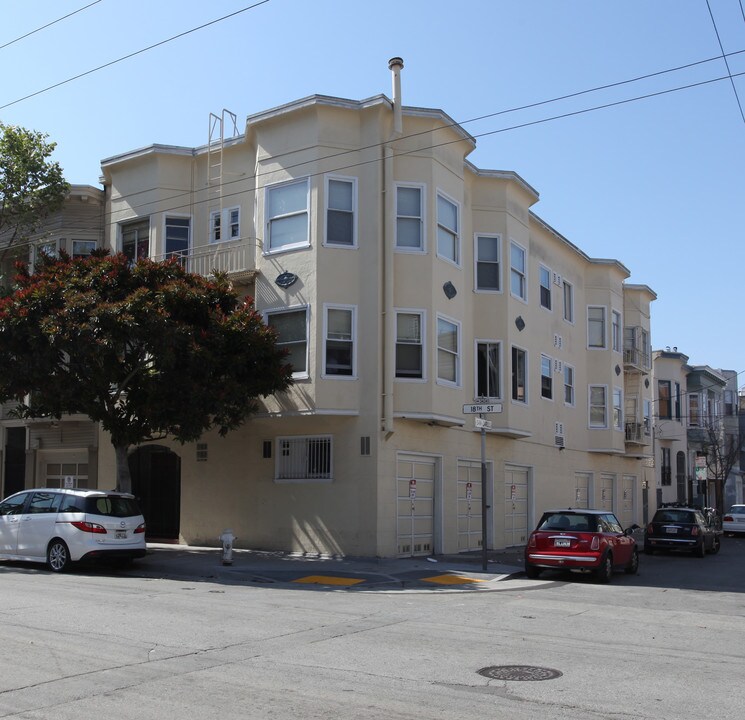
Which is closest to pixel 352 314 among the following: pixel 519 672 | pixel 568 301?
pixel 519 672

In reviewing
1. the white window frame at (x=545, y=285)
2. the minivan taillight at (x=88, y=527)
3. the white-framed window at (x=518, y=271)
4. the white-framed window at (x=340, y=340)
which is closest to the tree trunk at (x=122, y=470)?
the minivan taillight at (x=88, y=527)

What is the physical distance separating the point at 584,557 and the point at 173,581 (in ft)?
26.5

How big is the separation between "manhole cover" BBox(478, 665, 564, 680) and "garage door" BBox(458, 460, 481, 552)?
14.8 meters

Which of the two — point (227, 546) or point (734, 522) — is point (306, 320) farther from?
point (734, 522)

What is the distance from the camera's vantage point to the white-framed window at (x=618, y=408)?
3466 cm

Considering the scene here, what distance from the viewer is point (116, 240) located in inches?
983

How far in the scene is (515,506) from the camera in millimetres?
27328

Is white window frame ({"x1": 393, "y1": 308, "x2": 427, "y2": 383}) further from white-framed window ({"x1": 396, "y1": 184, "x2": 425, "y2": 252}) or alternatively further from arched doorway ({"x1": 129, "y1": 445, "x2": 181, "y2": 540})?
arched doorway ({"x1": 129, "y1": 445, "x2": 181, "y2": 540})

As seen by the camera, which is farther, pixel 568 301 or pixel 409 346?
pixel 568 301

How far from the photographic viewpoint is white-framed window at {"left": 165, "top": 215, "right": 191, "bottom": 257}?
2408 centimetres

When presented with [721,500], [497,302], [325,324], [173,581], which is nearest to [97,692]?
[173,581]

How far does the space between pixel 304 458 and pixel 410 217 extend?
641 cm

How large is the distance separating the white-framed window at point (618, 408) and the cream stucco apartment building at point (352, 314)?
356 inches

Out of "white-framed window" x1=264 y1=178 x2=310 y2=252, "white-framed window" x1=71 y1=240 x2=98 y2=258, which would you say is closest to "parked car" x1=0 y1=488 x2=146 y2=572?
"white-framed window" x1=264 y1=178 x2=310 y2=252
